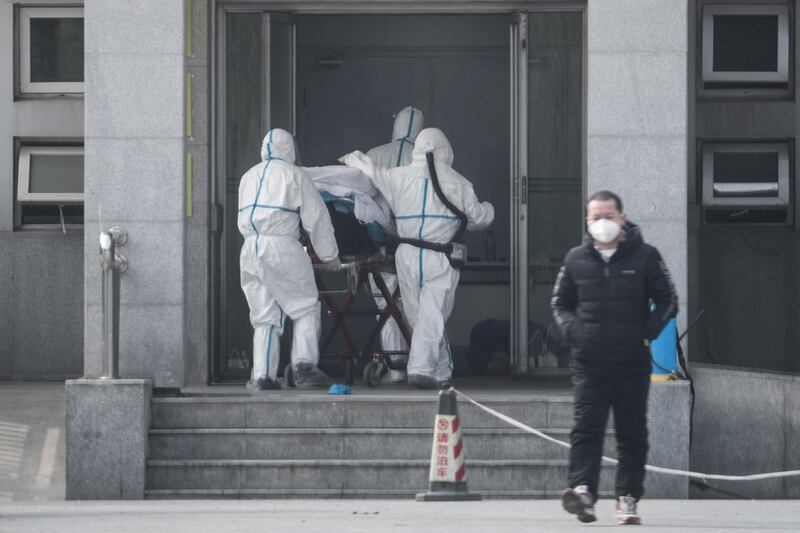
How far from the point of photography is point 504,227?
17.4 meters

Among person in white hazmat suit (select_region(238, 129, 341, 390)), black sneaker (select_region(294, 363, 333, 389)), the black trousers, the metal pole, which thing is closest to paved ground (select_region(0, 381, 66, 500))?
the metal pole

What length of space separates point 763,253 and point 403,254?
4222 mm

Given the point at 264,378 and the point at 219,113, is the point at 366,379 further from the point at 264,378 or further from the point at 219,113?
the point at 219,113

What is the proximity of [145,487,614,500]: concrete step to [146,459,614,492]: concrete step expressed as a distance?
29 mm

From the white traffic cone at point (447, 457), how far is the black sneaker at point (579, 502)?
124 cm

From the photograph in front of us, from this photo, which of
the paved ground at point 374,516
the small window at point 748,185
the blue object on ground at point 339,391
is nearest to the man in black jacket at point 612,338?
the paved ground at point 374,516

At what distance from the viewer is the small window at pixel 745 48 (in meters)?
16.2

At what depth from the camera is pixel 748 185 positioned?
16.3 meters

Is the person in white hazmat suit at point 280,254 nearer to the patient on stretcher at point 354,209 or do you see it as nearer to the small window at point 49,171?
the patient on stretcher at point 354,209

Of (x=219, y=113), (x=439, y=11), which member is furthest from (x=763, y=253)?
(x=219, y=113)

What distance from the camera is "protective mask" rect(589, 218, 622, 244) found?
8852 millimetres

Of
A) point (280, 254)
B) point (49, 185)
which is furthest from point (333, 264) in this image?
point (49, 185)

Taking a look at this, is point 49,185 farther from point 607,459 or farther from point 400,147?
point 607,459

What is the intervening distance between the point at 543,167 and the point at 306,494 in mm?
4121
